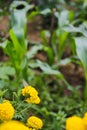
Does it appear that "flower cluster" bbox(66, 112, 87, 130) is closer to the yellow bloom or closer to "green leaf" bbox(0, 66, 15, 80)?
the yellow bloom

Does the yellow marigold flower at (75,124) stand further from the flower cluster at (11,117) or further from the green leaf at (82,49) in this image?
the green leaf at (82,49)

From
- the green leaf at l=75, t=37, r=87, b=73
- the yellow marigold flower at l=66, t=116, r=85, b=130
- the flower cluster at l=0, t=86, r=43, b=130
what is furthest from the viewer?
the green leaf at l=75, t=37, r=87, b=73

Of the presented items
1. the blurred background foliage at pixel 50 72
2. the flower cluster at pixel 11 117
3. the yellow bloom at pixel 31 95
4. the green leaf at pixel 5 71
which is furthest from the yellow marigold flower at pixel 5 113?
the green leaf at pixel 5 71

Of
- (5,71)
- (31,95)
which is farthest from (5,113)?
(5,71)

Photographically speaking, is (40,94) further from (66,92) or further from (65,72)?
(65,72)

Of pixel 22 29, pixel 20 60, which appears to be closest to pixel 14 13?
pixel 22 29

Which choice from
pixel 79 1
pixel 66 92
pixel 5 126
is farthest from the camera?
pixel 79 1

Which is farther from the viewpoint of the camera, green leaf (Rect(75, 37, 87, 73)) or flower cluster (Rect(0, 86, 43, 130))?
green leaf (Rect(75, 37, 87, 73))

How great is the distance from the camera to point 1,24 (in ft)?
10.6

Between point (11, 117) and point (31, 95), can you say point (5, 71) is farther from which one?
point (11, 117)

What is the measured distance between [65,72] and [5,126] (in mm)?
1769

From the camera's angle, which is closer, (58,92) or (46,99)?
(46,99)

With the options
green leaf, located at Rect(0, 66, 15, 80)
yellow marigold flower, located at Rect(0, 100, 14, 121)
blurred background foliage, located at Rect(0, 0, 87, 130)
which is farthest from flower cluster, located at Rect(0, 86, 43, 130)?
green leaf, located at Rect(0, 66, 15, 80)

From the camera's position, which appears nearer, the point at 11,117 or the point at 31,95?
the point at 11,117
